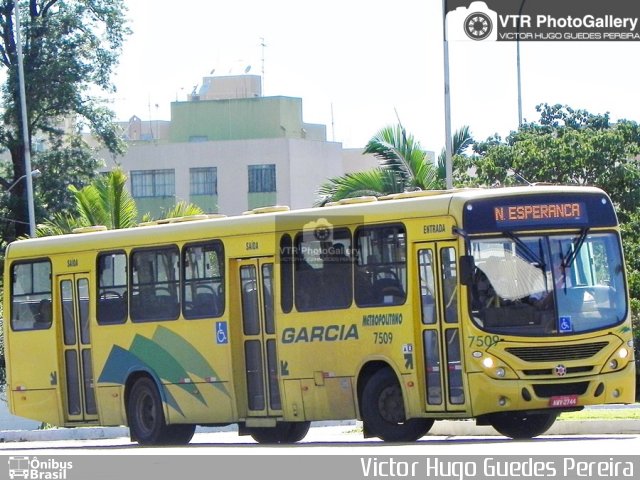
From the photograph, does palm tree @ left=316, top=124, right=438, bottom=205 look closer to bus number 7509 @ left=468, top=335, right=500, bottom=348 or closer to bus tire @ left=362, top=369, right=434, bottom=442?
bus tire @ left=362, top=369, right=434, bottom=442

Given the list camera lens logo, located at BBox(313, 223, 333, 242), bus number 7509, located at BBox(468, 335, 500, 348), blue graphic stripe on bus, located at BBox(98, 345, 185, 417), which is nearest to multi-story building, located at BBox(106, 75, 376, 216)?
blue graphic stripe on bus, located at BBox(98, 345, 185, 417)

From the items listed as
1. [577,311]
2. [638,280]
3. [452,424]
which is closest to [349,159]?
[638,280]

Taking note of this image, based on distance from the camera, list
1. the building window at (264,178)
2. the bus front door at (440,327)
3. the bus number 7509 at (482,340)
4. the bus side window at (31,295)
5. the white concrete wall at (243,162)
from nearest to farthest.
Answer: the bus number 7509 at (482,340) < the bus front door at (440,327) < the bus side window at (31,295) < the white concrete wall at (243,162) < the building window at (264,178)

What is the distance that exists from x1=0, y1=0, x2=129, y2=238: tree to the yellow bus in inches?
1082

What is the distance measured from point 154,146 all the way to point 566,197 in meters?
58.1

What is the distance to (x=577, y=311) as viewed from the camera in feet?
55.4

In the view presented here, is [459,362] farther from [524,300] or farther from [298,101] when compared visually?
[298,101]

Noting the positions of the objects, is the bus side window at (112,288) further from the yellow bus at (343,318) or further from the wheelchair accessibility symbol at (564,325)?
the wheelchair accessibility symbol at (564,325)

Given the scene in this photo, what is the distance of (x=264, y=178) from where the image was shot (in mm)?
72312

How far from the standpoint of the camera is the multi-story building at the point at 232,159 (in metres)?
72.1

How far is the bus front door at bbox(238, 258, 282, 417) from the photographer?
63.3ft

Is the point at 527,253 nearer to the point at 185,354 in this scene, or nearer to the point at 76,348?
the point at 185,354

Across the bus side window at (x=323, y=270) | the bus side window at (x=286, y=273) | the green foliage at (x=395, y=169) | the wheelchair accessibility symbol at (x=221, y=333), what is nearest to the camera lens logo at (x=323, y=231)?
the bus side window at (x=323, y=270)

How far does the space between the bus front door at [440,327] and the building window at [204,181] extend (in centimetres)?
5648
